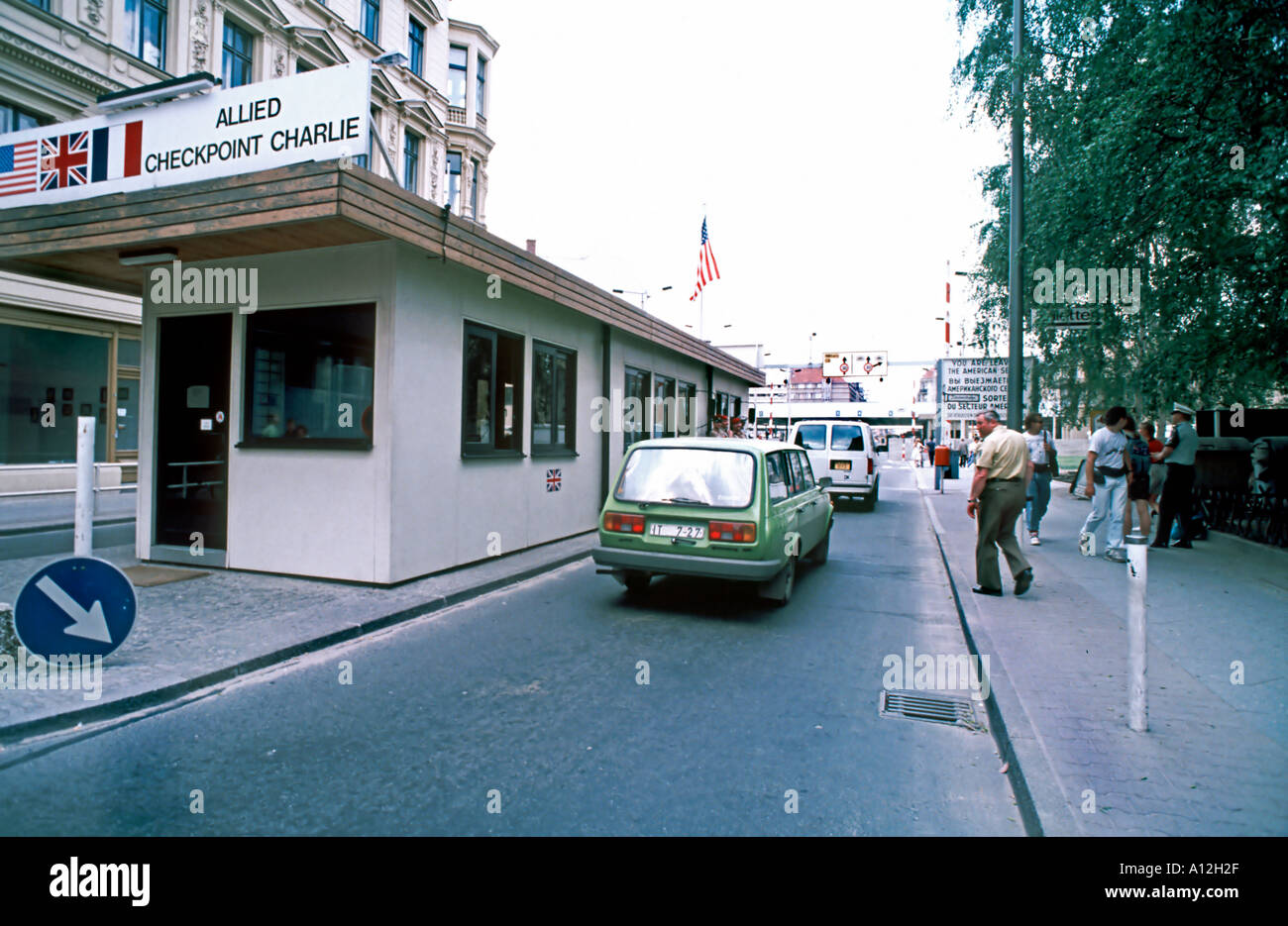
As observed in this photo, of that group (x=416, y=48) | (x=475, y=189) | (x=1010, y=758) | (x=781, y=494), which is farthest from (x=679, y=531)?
(x=475, y=189)

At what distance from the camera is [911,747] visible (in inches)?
166

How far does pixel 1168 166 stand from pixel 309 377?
9.73 metres

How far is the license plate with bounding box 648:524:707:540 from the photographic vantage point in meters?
6.96

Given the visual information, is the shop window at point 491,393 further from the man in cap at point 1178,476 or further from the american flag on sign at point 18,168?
the man in cap at point 1178,476

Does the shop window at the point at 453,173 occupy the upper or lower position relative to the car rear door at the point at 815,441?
upper

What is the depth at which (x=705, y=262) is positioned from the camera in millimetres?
23188

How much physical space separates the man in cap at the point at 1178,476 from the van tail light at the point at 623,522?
808cm

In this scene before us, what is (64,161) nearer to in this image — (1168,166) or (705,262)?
(1168,166)

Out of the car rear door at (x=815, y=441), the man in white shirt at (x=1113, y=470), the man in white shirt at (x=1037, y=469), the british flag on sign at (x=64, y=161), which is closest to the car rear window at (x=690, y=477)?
the man in white shirt at (x=1113, y=470)

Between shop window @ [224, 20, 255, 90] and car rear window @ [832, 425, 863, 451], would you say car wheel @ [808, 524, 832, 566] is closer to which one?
car rear window @ [832, 425, 863, 451]

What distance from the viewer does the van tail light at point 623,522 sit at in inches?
283

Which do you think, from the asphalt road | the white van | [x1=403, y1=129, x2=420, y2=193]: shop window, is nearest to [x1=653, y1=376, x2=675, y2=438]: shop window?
the white van
